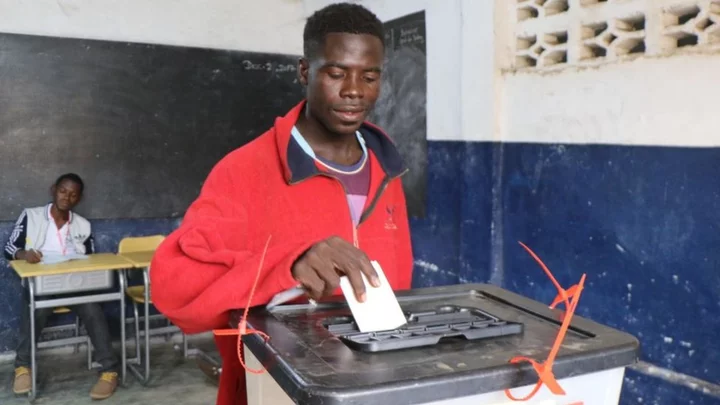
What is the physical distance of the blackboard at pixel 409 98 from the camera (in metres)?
3.36

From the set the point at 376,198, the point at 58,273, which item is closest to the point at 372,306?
the point at 376,198

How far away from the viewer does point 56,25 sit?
383 cm

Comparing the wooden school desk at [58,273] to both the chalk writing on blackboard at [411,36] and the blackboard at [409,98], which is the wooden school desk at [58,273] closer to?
the blackboard at [409,98]

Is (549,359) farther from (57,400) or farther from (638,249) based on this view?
(57,400)

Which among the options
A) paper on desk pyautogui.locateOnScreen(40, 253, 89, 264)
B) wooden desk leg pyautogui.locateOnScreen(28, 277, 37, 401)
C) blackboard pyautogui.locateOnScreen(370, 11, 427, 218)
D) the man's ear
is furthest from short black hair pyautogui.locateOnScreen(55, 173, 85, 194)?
the man's ear

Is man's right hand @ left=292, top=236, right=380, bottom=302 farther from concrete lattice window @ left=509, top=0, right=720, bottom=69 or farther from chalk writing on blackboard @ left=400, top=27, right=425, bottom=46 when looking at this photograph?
chalk writing on blackboard @ left=400, top=27, right=425, bottom=46

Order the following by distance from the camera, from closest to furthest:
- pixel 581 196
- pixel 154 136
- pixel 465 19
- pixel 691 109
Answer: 1. pixel 691 109
2. pixel 581 196
3. pixel 465 19
4. pixel 154 136

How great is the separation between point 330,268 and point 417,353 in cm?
17

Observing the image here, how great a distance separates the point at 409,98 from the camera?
3.46m

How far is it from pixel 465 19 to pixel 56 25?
7.97ft

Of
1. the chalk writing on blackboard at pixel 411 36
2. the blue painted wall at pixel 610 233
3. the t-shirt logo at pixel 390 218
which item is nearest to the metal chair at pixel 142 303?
the blue painted wall at pixel 610 233

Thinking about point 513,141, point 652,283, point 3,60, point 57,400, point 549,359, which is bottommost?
point 57,400

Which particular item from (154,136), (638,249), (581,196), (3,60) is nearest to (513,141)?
(581,196)

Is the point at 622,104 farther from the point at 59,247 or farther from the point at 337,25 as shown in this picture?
the point at 59,247
